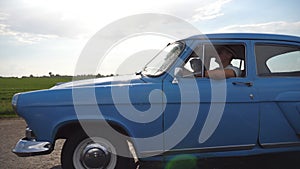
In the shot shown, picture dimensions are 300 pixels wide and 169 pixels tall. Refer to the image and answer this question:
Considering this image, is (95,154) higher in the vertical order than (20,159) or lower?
higher

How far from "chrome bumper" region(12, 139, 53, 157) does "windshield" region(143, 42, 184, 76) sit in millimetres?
1694

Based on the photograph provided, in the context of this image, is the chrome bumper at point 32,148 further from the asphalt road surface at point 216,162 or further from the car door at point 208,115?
the car door at point 208,115

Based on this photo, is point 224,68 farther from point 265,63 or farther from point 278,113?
point 278,113

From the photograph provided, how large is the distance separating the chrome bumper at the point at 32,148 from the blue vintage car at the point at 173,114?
1cm

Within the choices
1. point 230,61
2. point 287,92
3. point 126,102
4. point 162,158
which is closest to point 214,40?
point 230,61

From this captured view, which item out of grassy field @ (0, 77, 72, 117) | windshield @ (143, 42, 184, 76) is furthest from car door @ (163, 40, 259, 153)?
grassy field @ (0, 77, 72, 117)

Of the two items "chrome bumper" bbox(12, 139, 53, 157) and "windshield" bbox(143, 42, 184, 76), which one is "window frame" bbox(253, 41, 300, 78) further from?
"chrome bumper" bbox(12, 139, 53, 157)

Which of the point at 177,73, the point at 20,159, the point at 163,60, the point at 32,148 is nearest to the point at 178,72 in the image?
the point at 177,73

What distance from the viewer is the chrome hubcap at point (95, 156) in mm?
3656

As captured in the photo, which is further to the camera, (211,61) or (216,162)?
(216,162)

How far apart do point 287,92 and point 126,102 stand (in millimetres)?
2217

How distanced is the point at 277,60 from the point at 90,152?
3006mm


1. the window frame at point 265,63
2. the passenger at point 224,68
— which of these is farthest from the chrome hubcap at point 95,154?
the window frame at point 265,63

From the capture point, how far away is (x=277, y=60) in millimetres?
4188
